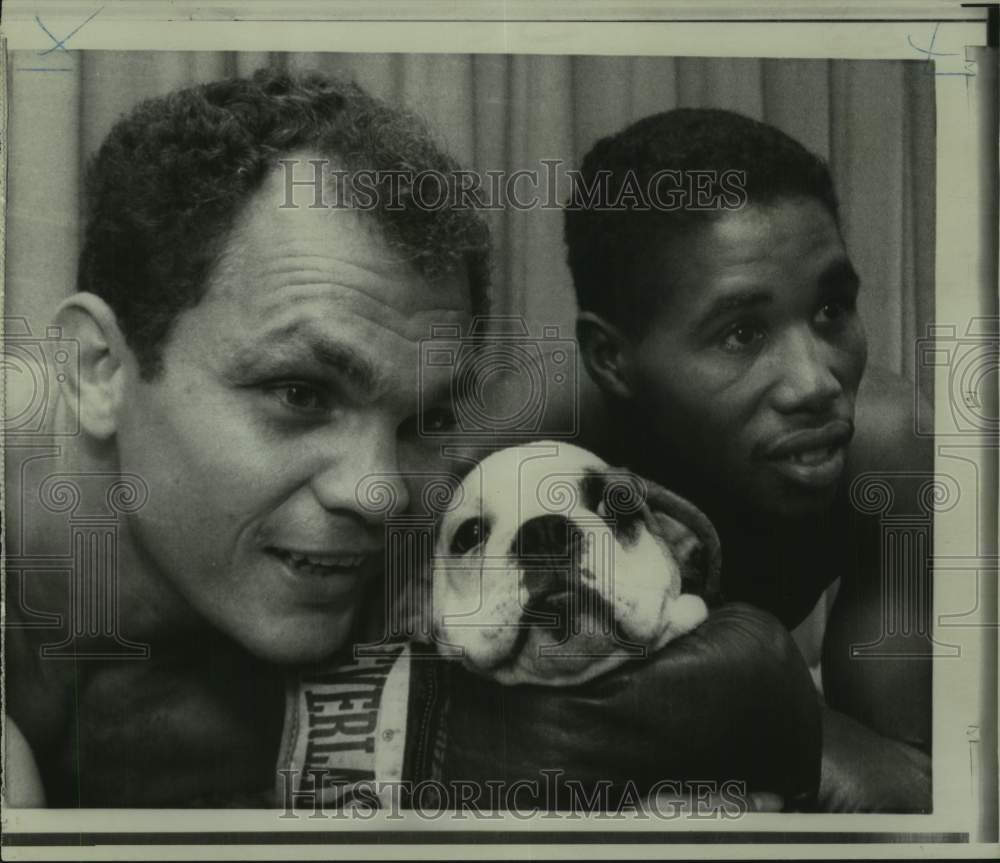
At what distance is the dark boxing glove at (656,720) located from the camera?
94.8 inches

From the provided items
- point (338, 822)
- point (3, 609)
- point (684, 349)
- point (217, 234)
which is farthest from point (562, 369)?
point (3, 609)

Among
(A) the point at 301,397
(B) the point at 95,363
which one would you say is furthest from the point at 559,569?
(B) the point at 95,363

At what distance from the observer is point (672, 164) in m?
2.46

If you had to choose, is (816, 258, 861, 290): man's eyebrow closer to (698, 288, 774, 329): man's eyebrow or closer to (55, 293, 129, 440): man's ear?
(698, 288, 774, 329): man's eyebrow

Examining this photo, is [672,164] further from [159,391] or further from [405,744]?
[405,744]

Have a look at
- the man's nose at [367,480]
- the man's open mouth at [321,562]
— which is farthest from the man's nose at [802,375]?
the man's open mouth at [321,562]

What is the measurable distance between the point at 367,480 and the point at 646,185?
88 centimetres

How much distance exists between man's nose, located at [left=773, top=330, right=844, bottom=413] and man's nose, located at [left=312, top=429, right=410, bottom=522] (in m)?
0.84

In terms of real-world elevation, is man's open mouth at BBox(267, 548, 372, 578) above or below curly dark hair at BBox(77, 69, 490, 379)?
below

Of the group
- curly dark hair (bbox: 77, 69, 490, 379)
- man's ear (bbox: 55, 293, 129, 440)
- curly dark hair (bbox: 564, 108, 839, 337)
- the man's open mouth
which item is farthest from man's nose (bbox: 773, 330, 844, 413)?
man's ear (bbox: 55, 293, 129, 440)

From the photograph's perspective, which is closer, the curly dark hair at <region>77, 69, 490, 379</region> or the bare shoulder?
the curly dark hair at <region>77, 69, 490, 379</region>

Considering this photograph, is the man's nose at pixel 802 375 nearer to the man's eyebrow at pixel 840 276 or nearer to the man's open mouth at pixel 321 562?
the man's eyebrow at pixel 840 276

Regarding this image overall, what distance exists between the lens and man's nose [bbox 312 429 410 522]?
2381mm

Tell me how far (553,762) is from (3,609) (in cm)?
124
